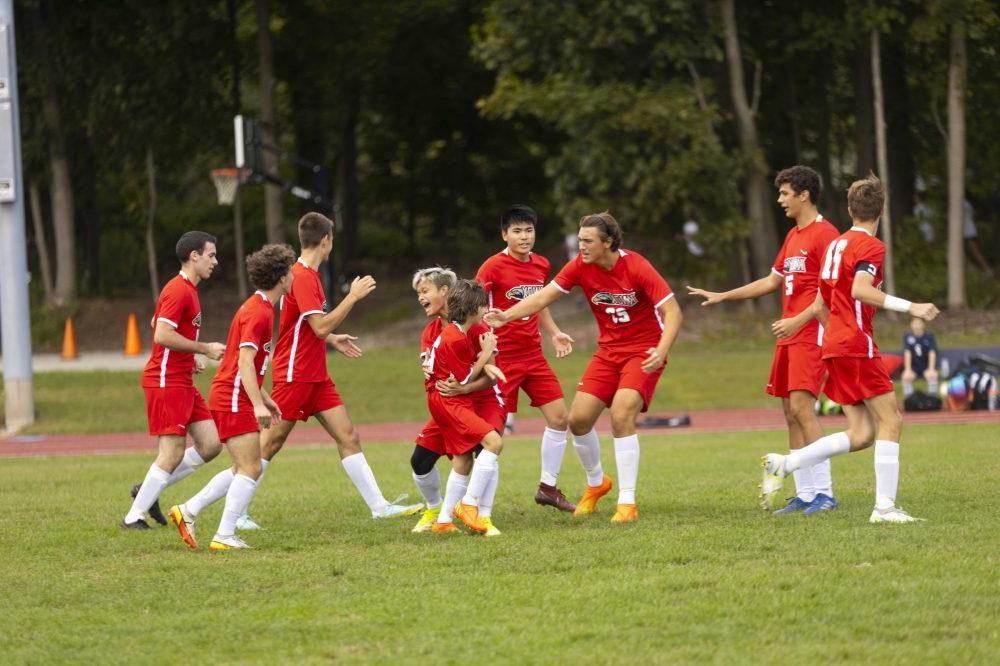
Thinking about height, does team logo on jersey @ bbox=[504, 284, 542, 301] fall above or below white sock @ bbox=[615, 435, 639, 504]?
above

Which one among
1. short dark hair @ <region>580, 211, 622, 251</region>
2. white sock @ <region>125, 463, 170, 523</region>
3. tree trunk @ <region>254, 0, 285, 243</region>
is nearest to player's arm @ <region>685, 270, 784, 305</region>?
short dark hair @ <region>580, 211, 622, 251</region>

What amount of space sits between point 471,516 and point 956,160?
75.0 ft

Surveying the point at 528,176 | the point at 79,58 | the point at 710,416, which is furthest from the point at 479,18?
the point at 710,416

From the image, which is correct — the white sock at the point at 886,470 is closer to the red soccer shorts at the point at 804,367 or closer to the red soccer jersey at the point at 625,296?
the red soccer shorts at the point at 804,367

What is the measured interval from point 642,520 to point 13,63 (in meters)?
13.6

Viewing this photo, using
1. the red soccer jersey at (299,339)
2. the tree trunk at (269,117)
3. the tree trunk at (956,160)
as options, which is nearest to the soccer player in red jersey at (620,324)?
the red soccer jersey at (299,339)

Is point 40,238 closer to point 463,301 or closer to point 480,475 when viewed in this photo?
point 463,301

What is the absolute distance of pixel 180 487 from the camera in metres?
13.2

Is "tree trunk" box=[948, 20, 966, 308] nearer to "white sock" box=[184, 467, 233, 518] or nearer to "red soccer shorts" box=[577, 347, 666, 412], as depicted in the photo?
"red soccer shorts" box=[577, 347, 666, 412]

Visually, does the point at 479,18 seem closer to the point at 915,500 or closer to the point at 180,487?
the point at 180,487

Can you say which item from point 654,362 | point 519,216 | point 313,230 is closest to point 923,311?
point 654,362

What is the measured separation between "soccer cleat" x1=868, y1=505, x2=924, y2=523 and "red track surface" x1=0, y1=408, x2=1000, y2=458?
27.9ft

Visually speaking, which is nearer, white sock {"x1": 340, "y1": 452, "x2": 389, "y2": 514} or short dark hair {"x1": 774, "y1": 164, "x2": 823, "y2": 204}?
short dark hair {"x1": 774, "y1": 164, "x2": 823, "y2": 204}

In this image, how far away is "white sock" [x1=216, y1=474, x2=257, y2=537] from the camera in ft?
28.8
